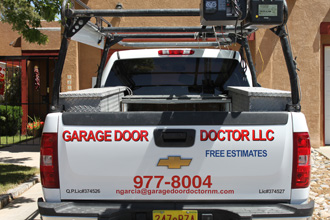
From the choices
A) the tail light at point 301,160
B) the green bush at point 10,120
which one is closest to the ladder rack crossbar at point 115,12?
the tail light at point 301,160

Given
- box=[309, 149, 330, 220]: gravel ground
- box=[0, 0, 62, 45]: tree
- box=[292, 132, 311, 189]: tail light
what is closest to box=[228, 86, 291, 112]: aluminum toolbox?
box=[292, 132, 311, 189]: tail light

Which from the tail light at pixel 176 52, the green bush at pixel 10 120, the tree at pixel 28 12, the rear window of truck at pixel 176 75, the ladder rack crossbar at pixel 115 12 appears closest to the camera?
the ladder rack crossbar at pixel 115 12


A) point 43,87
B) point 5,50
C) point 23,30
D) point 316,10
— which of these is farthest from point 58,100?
point 5,50

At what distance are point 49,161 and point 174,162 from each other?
99 cm

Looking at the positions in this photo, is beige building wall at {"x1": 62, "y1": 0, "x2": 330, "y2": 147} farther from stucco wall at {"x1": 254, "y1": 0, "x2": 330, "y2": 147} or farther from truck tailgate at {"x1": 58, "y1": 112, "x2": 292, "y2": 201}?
truck tailgate at {"x1": 58, "y1": 112, "x2": 292, "y2": 201}

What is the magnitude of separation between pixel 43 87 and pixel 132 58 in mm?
12606

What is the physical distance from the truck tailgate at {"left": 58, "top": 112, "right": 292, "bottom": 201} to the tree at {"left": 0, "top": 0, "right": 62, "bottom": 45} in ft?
13.7

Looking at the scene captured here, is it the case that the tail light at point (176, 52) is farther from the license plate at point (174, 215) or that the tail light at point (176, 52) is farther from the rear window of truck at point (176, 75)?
the license plate at point (174, 215)

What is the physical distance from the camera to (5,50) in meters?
17.3

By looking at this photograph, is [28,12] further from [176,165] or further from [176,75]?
[176,165]

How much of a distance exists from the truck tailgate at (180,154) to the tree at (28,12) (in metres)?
4.19

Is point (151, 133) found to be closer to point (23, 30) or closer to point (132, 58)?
point (132, 58)

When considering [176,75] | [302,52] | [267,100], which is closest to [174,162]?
[267,100]

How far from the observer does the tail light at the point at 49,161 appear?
9.74 feet
